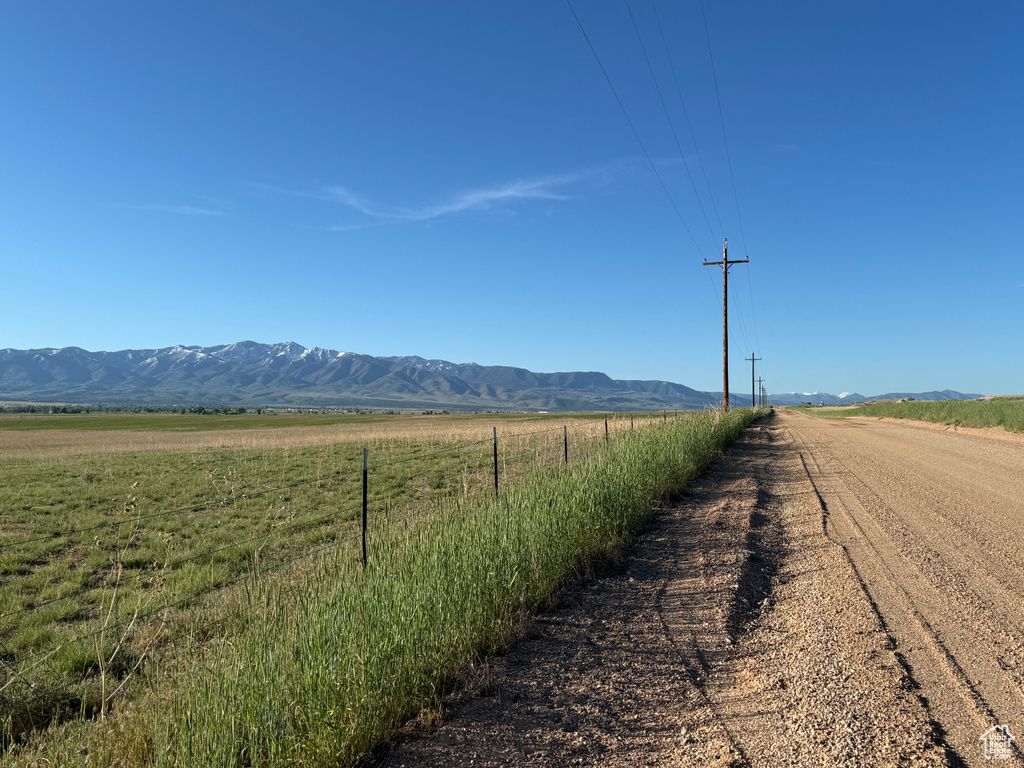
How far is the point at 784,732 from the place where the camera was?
3.48 meters

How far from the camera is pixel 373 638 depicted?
377 centimetres

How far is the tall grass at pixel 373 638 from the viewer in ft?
10.2

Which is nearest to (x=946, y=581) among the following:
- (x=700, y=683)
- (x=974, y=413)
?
(x=700, y=683)

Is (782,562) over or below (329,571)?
below

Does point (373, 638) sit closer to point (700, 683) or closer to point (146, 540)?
point (700, 683)

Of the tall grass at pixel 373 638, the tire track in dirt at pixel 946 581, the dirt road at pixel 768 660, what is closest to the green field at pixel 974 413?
the tire track in dirt at pixel 946 581

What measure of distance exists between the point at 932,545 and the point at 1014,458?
12.2 meters

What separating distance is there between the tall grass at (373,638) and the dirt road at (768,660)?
11.0 inches

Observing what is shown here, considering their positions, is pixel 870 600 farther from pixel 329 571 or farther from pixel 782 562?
pixel 329 571

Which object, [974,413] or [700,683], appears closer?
[700,683]

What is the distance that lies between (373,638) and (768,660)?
9.72ft

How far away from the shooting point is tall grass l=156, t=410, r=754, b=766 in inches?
123

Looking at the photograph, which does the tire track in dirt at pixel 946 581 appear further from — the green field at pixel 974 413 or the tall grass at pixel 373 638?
the green field at pixel 974 413

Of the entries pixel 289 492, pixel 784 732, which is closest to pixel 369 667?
pixel 784 732
